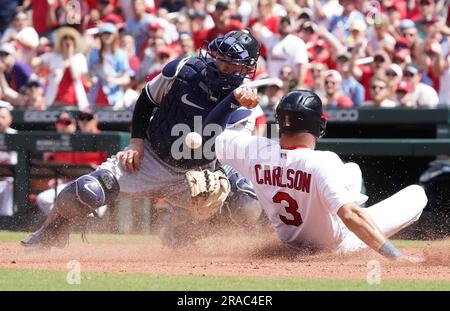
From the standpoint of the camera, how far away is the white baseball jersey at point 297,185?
643 centimetres

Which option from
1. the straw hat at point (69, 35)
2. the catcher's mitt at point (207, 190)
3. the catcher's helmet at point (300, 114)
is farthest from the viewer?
the straw hat at point (69, 35)

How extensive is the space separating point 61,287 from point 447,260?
283cm

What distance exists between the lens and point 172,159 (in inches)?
A: 313

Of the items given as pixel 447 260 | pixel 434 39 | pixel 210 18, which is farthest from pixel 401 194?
pixel 210 18

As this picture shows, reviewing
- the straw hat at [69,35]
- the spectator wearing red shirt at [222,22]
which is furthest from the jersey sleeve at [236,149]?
the straw hat at [69,35]

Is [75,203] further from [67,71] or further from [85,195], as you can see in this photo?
[67,71]

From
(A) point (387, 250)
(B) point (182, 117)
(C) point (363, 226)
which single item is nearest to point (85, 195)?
(B) point (182, 117)

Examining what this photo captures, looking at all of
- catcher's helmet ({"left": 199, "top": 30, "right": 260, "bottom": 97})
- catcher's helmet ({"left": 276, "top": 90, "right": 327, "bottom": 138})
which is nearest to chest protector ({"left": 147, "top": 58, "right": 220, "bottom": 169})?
catcher's helmet ({"left": 199, "top": 30, "right": 260, "bottom": 97})

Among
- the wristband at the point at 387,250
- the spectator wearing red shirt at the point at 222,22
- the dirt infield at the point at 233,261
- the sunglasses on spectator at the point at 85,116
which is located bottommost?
the dirt infield at the point at 233,261

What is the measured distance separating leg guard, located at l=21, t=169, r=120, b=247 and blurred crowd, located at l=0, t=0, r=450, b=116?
16.1 ft

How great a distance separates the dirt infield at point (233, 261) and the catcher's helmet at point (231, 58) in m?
Answer: 1.24

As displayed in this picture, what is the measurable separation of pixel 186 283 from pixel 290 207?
1.22m

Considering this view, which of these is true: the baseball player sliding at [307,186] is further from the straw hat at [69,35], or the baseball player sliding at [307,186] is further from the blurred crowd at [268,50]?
the straw hat at [69,35]

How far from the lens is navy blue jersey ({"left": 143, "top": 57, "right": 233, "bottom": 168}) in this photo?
7.73 m
